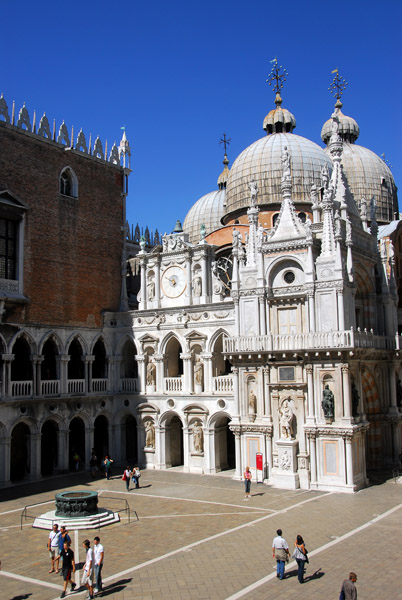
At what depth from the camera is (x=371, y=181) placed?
4781 centimetres

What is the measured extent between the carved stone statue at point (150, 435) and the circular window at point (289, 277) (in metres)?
11.5

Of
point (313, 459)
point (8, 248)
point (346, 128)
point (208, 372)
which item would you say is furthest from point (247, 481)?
point (346, 128)

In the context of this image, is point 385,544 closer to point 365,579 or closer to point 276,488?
point 365,579

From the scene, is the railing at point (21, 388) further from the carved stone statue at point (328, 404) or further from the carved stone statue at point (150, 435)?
the carved stone statue at point (328, 404)

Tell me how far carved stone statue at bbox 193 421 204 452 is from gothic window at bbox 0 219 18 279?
39.9 feet

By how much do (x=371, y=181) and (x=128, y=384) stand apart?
24789 millimetres

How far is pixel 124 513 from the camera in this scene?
24.0m

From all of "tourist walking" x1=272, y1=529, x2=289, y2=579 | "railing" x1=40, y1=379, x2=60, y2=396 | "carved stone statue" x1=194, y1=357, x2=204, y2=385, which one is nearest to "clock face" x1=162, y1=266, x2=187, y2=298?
"carved stone statue" x1=194, y1=357, x2=204, y2=385

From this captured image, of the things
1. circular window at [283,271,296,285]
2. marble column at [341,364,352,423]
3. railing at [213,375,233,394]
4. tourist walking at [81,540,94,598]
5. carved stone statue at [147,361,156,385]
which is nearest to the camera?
tourist walking at [81,540,94,598]

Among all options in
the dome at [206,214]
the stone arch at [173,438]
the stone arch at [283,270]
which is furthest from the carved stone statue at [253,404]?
the dome at [206,214]

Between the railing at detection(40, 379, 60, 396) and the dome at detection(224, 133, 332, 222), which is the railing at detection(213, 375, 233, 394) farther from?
the dome at detection(224, 133, 332, 222)

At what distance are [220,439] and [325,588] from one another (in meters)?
17.9

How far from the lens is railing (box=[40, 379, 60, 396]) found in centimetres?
3233

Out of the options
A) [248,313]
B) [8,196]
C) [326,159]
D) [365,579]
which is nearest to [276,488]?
[248,313]
